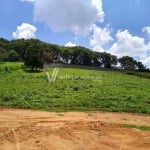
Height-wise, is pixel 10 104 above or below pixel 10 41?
below

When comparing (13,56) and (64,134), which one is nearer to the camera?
(64,134)

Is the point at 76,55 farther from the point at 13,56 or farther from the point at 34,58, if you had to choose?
the point at 34,58

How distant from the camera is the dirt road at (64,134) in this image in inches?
456

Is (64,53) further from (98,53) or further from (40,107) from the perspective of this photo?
(40,107)

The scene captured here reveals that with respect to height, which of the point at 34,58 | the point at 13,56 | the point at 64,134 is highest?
the point at 13,56

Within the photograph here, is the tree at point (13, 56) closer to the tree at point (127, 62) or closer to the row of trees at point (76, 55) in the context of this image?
the row of trees at point (76, 55)

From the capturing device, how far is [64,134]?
42.7 ft

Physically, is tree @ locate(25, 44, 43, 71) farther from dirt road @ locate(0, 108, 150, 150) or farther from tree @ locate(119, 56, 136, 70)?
tree @ locate(119, 56, 136, 70)

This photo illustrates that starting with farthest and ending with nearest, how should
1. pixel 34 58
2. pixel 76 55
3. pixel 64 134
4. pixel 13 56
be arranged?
pixel 76 55, pixel 13 56, pixel 34 58, pixel 64 134

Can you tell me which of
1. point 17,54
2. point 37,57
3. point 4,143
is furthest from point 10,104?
point 17,54

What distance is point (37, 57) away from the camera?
205ft

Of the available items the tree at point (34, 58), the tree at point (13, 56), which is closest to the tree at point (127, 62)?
the tree at point (13, 56)

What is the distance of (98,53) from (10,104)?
358 feet

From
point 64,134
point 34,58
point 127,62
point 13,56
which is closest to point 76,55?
point 127,62
